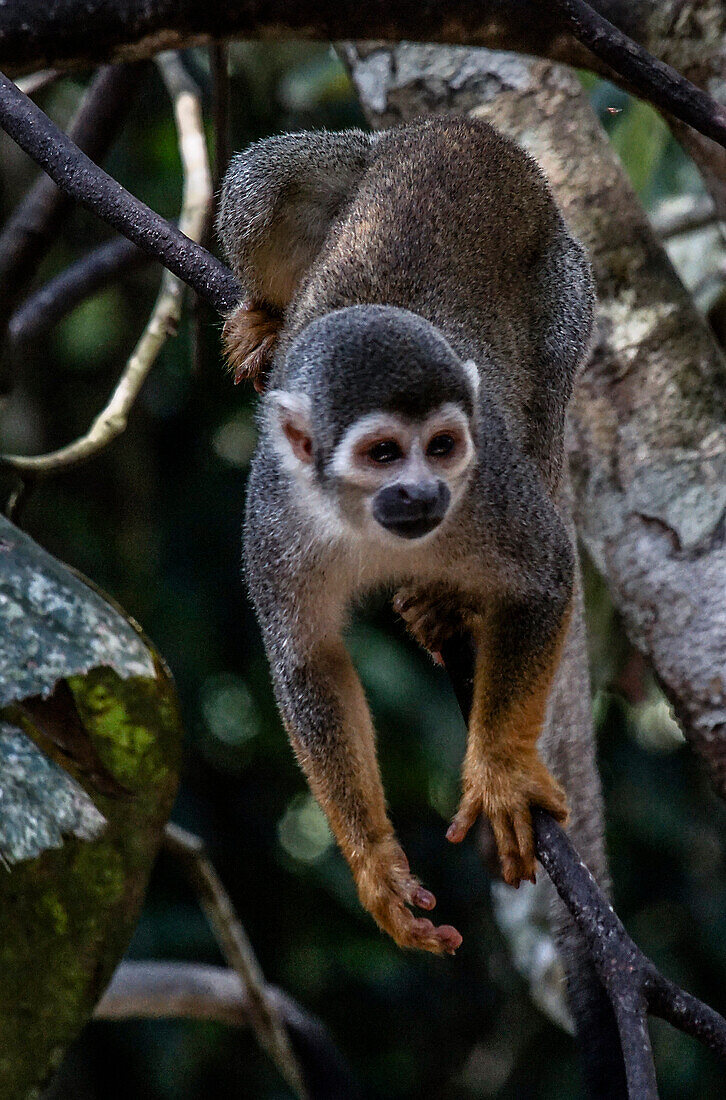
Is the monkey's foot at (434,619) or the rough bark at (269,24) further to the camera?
the rough bark at (269,24)

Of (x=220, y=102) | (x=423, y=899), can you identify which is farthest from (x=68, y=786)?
(x=220, y=102)

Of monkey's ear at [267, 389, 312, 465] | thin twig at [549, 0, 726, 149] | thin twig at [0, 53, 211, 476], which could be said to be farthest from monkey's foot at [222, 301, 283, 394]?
thin twig at [549, 0, 726, 149]

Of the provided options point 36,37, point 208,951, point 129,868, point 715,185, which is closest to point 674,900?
point 208,951

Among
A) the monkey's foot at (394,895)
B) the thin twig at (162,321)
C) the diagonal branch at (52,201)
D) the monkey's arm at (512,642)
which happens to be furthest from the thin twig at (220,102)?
the monkey's foot at (394,895)

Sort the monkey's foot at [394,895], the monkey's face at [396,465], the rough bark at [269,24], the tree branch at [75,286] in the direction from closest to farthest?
1. the monkey's face at [396,465]
2. the monkey's foot at [394,895]
3. the rough bark at [269,24]
4. the tree branch at [75,286]

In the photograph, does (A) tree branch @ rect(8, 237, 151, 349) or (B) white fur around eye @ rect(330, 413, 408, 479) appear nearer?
(B) white fur around eye @ rect(330, 413, 408, 479)

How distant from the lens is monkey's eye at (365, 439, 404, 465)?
78.7 inches

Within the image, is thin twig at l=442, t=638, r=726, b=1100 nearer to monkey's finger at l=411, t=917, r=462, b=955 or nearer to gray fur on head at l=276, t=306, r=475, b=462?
monkey's finger at l=411, t=917, r=462, b=955

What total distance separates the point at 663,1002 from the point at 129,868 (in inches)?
37.5

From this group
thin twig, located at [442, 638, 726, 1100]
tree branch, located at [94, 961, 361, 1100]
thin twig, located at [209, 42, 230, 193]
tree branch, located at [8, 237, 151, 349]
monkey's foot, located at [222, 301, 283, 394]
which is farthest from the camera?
tree branch, located at [8, 237, 151, 349]

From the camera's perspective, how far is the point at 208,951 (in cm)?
461

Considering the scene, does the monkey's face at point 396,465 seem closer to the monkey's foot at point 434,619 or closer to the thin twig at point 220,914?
the monkey's foot at point 434,619

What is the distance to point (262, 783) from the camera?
5047 millimetres

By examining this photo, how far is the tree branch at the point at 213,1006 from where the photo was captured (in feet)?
10.3
